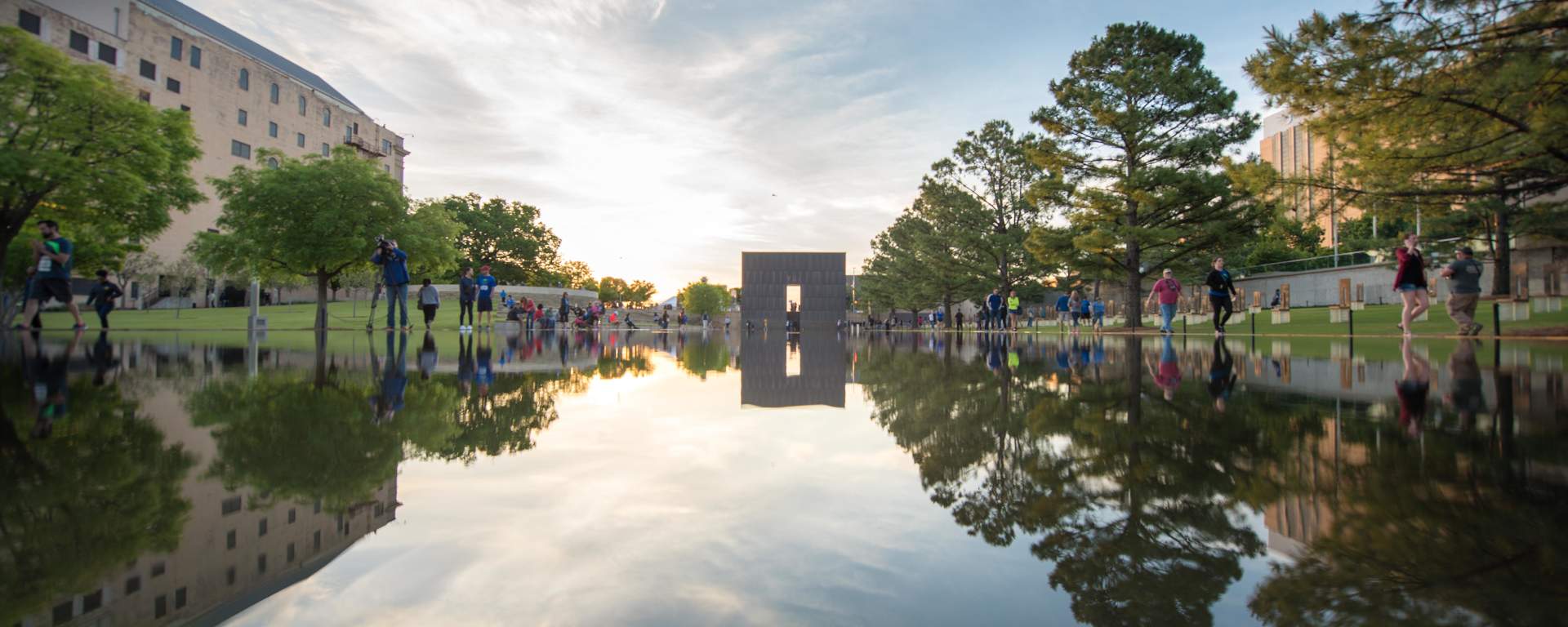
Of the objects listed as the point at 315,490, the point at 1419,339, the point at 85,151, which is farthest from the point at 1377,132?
the point at 85,151

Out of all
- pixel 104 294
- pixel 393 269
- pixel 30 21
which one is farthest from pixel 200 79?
pixel 393 269

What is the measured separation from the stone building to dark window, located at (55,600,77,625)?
4322 centimetres

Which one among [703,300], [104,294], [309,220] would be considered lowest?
[104,294]

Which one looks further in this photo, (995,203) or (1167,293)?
(995,203)

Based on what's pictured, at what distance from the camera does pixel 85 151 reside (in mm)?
18547

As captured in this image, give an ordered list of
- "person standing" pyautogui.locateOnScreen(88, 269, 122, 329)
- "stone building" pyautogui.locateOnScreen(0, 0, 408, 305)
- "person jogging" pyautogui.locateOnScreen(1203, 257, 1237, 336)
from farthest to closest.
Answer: "stone building" pyautogui.locateOnScreen(0, 0, 408, 305) < "person standing" pyautogui.locateOnScreen(88, 269, 122, 329) < "person jogging" pyautogui.locateOnScreen(1203, 257, 1237, 336)

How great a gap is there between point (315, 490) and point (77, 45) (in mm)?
56433

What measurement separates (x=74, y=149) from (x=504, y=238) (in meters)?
57.0

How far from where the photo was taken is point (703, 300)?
14825cm

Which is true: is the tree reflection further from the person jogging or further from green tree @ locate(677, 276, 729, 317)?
green tree @ locate(677, 276, 729, 317)

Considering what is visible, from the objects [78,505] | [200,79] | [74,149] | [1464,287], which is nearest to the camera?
[78,505]

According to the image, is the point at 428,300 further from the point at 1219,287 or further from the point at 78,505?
the point at 1219,287

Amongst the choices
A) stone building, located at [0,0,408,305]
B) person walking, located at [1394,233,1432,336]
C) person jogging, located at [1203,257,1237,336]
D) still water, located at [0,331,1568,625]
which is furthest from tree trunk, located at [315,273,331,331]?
person walking, located at [1394,233,1432,336]

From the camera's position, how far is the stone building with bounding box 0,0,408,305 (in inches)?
1597
